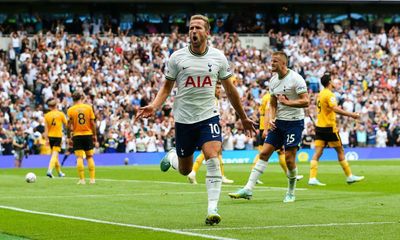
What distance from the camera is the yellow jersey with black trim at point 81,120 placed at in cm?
2461

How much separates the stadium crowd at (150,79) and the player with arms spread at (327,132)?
18984 millimetres

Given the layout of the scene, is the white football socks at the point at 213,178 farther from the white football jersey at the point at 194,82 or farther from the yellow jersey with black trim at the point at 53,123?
the yellow jersey with black trim at the point at 53,123

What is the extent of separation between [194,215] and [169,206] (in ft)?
6.11

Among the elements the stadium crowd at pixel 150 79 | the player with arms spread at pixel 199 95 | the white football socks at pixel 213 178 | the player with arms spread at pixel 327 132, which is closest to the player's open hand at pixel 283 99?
the player with arms spread at pixel 199 95

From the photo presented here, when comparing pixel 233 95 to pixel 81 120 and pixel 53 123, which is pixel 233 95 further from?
pixel 53 123

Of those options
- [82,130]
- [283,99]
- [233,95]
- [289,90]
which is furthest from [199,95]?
[82,130]

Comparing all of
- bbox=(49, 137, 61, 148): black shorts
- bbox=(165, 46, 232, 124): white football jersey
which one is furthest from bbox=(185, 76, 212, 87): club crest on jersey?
bbox=(49, 137, 61, 148): black shorts

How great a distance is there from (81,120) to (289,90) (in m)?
8.77

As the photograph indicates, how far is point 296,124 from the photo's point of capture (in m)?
17.3

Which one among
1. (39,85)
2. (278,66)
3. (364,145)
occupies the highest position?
(278,66)

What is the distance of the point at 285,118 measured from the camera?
56.9 ft

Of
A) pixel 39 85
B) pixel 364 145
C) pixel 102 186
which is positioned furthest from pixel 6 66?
pixel 102 186

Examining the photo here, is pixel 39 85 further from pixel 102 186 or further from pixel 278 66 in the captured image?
pixel 278 66

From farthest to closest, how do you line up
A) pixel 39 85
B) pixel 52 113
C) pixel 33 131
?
1. pixel 39 85
2. pixel 33 131
3. pixel 52 113
